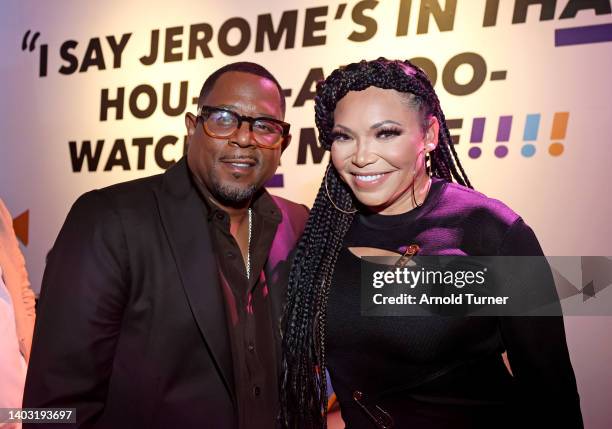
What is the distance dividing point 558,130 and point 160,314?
2509mm

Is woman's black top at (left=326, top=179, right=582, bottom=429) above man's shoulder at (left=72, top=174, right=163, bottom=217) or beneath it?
beneath

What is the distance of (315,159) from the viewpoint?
3.76m

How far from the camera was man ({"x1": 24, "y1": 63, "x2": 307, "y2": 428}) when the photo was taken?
1971 millimetres

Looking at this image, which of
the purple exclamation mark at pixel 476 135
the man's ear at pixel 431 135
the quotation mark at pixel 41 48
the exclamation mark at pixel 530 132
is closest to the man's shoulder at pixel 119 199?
the man's ear at pixel 431 135

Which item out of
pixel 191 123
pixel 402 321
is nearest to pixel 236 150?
pixel 191 123

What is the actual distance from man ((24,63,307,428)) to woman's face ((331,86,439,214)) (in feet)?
1.38

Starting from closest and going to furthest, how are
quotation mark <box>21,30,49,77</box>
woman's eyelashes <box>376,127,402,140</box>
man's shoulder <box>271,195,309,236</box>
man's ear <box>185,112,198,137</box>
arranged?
woman's eyelashes <box>376,127,402,140</box>
man's ear <box>185,112,198,137</box>
man's shoulder <box>271,195,309,236</box>
quotation mark <box>21,30,49,77</box>

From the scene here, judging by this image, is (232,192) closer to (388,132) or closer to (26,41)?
(388,132)

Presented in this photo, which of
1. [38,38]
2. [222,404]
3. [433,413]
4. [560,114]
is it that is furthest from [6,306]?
[560,114]

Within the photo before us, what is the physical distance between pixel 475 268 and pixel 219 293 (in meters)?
0.90

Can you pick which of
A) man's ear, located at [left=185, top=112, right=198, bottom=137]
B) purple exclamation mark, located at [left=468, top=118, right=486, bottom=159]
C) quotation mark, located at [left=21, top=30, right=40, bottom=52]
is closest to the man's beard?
man's ear, located at [left=185, top=112, right=198, bottom=137]

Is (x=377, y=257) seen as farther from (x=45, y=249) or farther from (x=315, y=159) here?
(x=45, y=249)

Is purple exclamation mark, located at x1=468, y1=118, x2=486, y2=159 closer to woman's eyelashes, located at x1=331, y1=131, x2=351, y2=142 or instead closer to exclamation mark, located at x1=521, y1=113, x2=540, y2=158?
exclamation mark, located at x1=521, y1=113, x2=540, y2=158

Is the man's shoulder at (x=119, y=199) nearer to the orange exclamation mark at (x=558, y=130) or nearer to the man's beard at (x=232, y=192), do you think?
the man's beard at (x=232, y=192)
